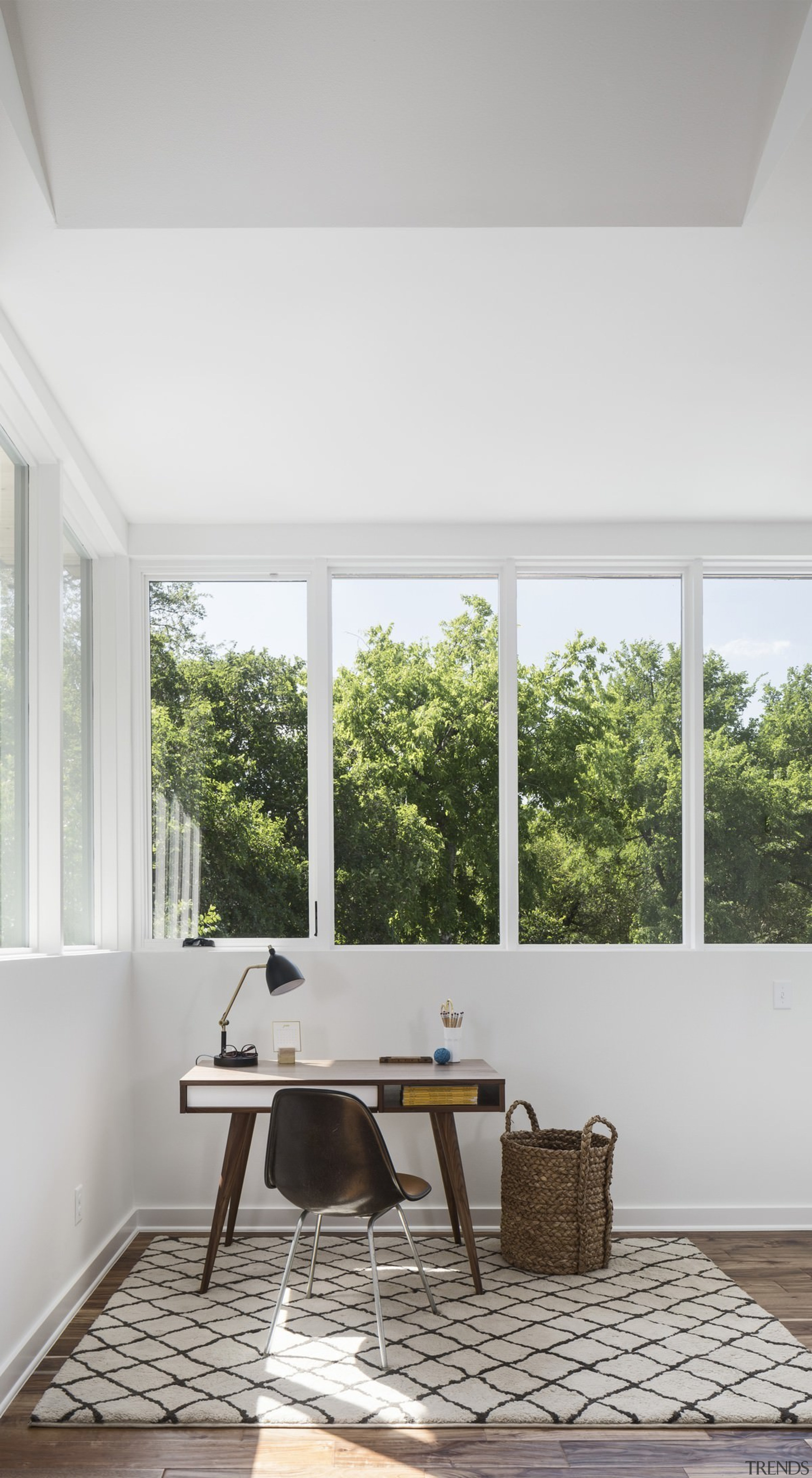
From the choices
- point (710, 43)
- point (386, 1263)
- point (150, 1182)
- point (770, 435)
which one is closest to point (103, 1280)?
point (150, 1182)

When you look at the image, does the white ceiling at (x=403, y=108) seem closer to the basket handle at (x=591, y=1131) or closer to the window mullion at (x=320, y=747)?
the window mullion at (x=320, y=747)

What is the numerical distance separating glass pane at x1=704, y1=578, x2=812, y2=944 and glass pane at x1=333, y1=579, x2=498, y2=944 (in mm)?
869

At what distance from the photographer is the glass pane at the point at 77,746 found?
3834mm

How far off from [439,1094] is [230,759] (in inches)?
60.6

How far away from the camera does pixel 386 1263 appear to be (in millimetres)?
3832

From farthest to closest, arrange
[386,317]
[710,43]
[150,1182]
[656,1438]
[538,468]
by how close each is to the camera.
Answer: [150,1182] < [538,468] < [386,317] < [656,1438] < [710,43]

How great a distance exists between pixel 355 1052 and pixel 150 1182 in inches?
35.3

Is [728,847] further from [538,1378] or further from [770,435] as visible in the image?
[538,1378]

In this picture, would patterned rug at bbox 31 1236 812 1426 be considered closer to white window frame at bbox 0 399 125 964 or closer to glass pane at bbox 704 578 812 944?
white window frame at bbox 0 399 125 964

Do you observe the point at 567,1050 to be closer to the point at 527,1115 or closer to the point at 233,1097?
the point at 527,1115

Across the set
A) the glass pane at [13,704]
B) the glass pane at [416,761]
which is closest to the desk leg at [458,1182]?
the glass pane at [416,761]

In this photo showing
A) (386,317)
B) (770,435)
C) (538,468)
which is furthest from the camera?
(538,468)

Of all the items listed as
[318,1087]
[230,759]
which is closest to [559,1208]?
[318,1087]

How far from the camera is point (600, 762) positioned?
450cm
